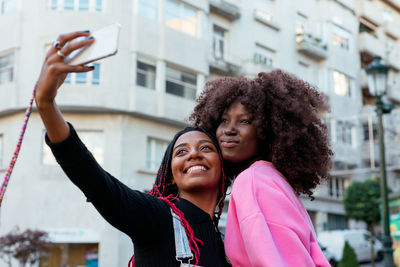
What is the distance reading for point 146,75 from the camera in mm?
20406

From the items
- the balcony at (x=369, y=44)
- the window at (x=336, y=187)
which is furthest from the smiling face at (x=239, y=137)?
the balcony at (x=369, y=44)

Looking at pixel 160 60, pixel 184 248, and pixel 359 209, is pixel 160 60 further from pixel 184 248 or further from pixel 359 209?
pixel 184 248

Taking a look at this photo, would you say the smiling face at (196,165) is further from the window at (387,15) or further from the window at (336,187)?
the window at (387,15)

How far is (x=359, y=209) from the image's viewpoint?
24.9 metres

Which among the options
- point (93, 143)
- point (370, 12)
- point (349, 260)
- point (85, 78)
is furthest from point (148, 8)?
point (370, 12)

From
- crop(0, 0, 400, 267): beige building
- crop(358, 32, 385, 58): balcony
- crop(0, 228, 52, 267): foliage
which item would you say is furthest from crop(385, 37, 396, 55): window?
crop(0, 228, 52, 267): foliage

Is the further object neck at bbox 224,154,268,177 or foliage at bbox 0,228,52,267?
foliage at bbox 0,228,52,267

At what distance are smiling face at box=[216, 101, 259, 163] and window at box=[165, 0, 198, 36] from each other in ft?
62.9

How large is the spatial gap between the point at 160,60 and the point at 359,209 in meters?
12.5

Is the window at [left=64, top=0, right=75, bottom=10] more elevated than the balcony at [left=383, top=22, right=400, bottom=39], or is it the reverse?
the balcony at [left=383, top=22, right=400, bottom=39]

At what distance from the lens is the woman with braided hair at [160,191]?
193 centimetres

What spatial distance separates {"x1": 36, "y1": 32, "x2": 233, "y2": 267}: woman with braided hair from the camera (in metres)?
1.93

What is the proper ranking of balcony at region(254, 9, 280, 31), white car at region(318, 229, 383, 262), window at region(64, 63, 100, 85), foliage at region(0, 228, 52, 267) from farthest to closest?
balcony at region(254, 9, 280, 31) → white car at region(318, 229, 383, 262) → window at region(64, 63, 100, 85) → foliage at region(0, 228, 52, 267)

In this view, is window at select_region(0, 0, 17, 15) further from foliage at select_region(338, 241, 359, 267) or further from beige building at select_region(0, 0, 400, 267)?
foliage at select_region(338, 241, 359, 267)
